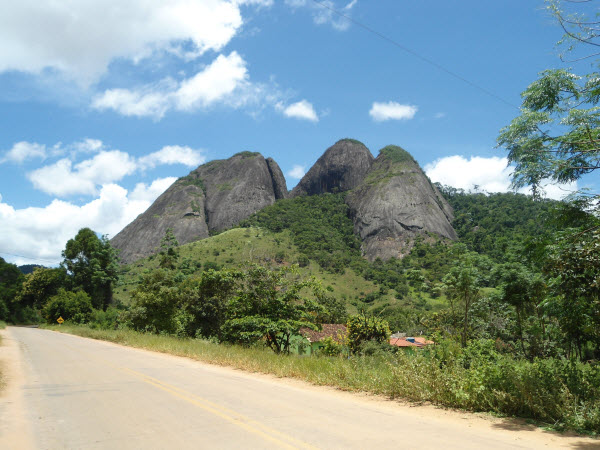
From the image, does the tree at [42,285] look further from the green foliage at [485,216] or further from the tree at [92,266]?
the green foliage at [485,216]

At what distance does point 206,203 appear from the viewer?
139 meters

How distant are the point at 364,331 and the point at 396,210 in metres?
91.5

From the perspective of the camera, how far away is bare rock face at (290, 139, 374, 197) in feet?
465

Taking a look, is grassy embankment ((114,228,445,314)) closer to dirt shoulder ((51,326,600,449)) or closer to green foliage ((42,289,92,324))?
green foliage ((42,289,92,324))

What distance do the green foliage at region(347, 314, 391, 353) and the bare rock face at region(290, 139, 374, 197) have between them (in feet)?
391

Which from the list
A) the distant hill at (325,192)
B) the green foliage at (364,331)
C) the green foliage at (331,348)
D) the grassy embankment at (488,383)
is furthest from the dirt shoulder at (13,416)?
the distant hill at (325,192)

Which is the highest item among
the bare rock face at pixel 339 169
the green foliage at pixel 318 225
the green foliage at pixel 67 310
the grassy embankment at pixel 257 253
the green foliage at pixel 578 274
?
the bare rock face at pixel 339 169

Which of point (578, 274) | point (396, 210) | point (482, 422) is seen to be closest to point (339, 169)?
point (396, 210)

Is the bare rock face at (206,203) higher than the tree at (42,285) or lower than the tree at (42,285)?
higher

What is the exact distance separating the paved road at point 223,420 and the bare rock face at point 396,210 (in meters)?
95.6

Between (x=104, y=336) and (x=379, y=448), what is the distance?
27.7 meters

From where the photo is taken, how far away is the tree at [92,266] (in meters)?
59.7

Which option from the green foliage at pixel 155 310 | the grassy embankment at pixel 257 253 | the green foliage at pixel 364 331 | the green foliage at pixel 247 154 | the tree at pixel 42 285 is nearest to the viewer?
the green foliage at pixel 364 331

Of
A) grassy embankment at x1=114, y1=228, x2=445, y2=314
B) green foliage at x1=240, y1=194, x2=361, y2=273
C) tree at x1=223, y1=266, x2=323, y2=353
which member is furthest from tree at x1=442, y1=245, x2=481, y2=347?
green foliage at x1=240, y1=194, x2=361, y2=273
